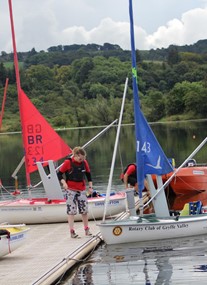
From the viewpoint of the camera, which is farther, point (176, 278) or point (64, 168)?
point (64, 168)

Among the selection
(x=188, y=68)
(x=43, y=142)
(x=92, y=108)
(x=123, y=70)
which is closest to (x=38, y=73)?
(x=123, y=70)

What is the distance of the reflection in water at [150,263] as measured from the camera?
11438 mm

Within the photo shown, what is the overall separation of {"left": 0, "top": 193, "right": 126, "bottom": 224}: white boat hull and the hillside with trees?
332 ft

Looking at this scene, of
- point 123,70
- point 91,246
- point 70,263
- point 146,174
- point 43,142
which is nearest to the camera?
point 70,263

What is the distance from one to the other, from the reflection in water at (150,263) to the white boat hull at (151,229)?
5.2 inches

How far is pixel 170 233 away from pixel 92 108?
109810mm

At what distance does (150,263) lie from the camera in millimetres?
12562

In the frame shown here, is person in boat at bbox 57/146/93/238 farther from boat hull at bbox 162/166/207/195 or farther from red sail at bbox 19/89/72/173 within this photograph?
boat hull at bbox 162/166/207/195

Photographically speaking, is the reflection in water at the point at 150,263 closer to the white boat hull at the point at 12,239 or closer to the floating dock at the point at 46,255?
the floating dock at the point at 46,255

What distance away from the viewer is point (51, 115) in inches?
5148

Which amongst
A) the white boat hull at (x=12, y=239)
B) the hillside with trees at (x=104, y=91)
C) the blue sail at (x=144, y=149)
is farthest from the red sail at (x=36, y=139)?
the hillside with trees at (x=104, y=91)

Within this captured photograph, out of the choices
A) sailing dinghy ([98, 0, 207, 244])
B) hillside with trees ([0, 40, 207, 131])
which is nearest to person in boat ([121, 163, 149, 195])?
sailing dinghy ([98, 0, 207, 244])

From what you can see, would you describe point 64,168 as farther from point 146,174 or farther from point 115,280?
point 115,280

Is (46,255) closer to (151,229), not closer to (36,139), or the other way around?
(151,229)
